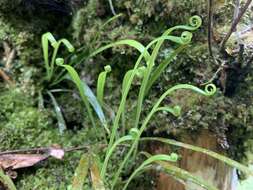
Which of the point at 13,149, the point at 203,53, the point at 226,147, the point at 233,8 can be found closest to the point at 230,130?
the point at 226,147

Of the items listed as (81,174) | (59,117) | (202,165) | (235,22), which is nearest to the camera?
(81,174)

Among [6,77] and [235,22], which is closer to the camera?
[235,22]

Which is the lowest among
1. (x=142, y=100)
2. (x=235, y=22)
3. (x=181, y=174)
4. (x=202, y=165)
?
(x=202, y=165)

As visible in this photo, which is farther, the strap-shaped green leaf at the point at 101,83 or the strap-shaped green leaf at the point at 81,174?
the strap-shaped green leaf at the point at 101,83

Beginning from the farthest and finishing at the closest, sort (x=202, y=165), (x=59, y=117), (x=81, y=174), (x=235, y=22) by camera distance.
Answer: (x=59, y=117)
(x=202, y=165)
(x=235, y=22)
(x=81, y=174)

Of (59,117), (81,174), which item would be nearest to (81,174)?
(81,174)

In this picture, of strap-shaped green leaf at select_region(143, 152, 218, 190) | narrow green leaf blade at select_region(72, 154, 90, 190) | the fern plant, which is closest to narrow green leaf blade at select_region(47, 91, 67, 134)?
the fern plant

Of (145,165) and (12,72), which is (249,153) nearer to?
(145,165)

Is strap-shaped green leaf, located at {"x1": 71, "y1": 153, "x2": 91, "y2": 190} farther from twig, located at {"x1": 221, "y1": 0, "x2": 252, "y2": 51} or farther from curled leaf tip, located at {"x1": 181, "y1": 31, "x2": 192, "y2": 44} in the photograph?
twig, located at {"x1": 221, "y1": 0, "x2": 252, "y2": 51}

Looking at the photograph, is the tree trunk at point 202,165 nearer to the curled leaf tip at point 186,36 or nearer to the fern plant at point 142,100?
the fern plant at point 142,100

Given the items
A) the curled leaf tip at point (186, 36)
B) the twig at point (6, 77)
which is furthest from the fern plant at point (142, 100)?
the twig at point (6, 77)

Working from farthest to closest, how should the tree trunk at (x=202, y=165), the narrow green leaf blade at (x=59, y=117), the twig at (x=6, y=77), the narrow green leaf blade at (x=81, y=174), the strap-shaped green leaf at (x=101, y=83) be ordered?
the twig at (x=6, y=77)
the narrow green leaf blade at (x=59, y=117)
the tree trunk at (x=202, y=165)
the strap-shaped green leaf at (x=101, y=83)
the narrow green leaf blade at (x=81, y=174)

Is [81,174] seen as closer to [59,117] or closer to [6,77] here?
[59,117]
